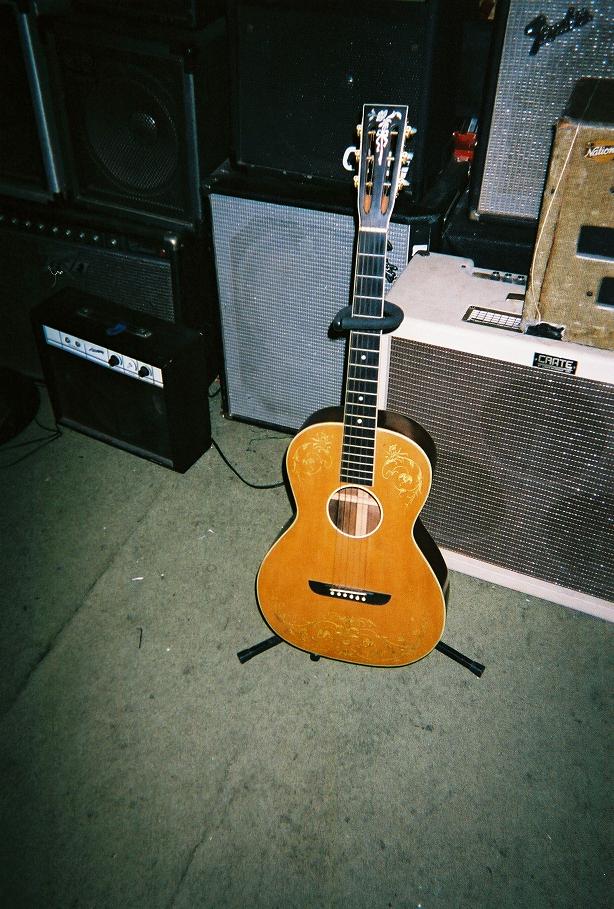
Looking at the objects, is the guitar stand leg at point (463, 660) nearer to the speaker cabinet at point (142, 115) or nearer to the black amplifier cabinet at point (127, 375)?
the black amplifier cabinet at point (127, 375)

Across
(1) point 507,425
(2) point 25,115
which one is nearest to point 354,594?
(1) point 507,425

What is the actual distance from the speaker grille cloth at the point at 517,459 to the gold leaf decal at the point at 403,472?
0.85 ft

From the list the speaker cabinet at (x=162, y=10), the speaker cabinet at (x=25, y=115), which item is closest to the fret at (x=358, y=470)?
the speaker cabinet at (x=162, y=10)

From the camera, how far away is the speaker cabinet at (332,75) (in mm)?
1458

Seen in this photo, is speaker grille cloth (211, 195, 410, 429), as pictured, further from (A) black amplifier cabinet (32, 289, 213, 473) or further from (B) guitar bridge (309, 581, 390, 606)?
(B) guitar bridge (309, 581, 390, 606)

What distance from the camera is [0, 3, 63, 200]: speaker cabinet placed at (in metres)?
1.80

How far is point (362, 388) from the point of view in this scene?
138 centimetres

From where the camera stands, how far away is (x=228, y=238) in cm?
187

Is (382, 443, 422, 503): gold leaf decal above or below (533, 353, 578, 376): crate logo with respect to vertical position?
below

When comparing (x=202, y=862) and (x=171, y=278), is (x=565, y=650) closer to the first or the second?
(x=202, y=862)

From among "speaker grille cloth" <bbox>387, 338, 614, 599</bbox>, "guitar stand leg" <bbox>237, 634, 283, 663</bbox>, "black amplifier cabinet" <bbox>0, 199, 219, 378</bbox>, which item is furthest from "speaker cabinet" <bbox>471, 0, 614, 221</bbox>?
"guitar stand leg" <bbox>237, 634, 283, 663</bbox>

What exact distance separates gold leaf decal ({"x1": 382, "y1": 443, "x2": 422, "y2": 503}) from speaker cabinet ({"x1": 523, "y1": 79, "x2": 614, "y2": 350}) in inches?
14.6

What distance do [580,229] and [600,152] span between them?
0.13 metres

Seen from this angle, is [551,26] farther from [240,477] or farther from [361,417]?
[240,477]
